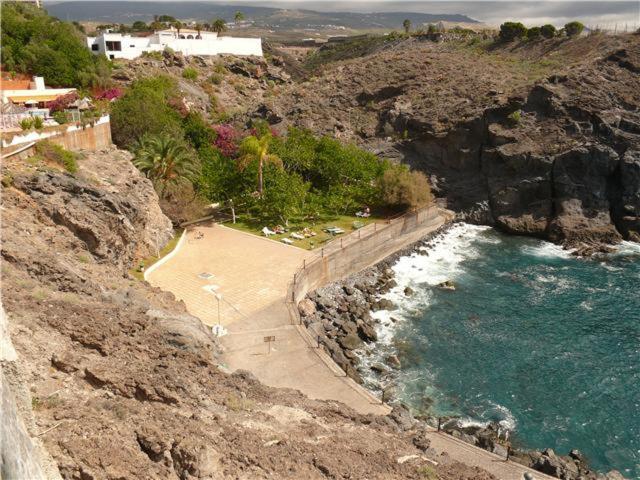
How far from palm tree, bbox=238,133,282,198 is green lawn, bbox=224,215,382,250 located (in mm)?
2820

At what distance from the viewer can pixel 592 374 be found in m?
25.5

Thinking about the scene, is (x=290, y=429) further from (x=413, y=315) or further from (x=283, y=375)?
(x=413, y=315)

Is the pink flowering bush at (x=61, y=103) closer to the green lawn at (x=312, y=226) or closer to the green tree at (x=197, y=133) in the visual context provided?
the green tree at (x=197, y=133)

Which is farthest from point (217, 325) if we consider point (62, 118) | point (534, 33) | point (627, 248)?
point (534, 33)

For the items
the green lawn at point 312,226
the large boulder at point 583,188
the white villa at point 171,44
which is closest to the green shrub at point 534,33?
the large boulder at point 583,188

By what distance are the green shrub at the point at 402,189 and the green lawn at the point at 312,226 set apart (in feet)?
7.53

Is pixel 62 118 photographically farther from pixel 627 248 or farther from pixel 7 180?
pixel 627 248

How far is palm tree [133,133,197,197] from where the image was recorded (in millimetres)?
35062

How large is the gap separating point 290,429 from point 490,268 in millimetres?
28513

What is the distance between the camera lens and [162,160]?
117 ft

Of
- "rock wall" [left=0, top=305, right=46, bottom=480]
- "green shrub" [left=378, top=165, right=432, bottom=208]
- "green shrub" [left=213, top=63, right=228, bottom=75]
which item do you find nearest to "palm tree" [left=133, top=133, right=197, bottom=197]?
"green shrub" [left=378, top=165, right=432, bottom=208]

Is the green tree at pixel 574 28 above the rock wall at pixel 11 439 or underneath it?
above

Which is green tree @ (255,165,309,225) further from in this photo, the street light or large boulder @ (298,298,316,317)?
the street light

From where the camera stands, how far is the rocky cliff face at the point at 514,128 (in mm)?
45406
